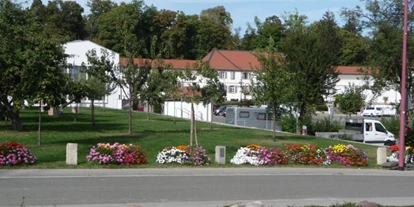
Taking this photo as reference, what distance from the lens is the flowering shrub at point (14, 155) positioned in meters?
20.2

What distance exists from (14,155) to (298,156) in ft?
33.5

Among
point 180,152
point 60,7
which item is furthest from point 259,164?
point 60,7

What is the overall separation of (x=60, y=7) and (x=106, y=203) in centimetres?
10362

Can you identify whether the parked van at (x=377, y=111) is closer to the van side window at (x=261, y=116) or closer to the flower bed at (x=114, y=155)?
the van side window at (x=261, y=116)

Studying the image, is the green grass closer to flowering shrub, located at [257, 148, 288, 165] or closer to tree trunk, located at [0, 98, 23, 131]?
tree trunk, located at [0, 98, 23, 131]

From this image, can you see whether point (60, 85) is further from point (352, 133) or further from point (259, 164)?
point (352, 133)

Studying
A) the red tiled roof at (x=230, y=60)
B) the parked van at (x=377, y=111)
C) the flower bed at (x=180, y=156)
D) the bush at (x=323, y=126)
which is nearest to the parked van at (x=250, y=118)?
the bush at (x=323, y=126)

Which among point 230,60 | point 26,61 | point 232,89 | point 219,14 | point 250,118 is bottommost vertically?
point 250,118

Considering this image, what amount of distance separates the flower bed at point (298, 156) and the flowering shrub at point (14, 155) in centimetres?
718

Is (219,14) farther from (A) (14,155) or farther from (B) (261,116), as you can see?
(A) (14,155)

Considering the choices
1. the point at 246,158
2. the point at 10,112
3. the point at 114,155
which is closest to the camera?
the point at 114,155

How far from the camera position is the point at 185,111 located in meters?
66.6

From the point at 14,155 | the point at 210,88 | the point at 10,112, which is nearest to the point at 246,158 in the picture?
the point at 14,155

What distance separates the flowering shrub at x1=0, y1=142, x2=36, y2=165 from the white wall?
4072 cm
